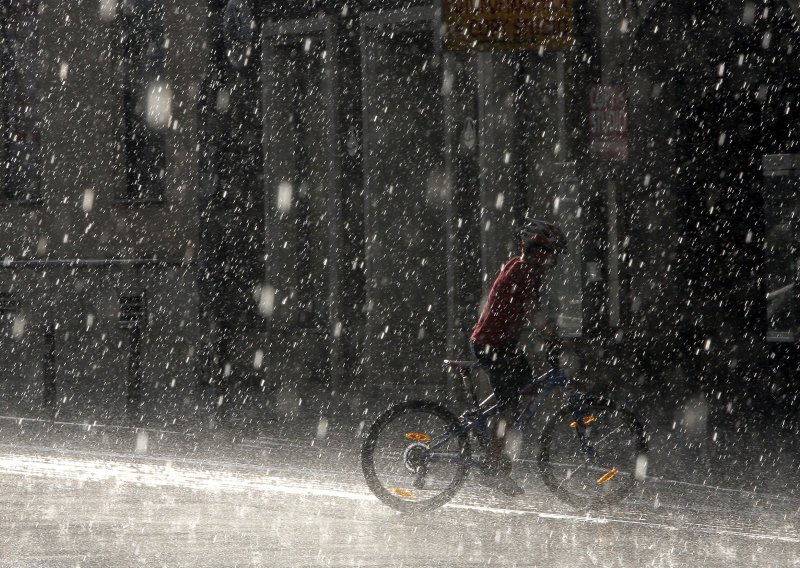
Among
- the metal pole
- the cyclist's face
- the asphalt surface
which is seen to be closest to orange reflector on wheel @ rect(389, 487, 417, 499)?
the asphalt surface

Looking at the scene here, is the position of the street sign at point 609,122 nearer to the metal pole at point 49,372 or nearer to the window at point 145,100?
the metal pole at point 49,372

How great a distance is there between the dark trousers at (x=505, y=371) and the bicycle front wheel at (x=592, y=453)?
265 millimetres

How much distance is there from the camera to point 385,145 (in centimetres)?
1866

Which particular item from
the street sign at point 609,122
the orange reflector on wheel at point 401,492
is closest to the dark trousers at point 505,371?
the orange reflector on wheel at point 401,492

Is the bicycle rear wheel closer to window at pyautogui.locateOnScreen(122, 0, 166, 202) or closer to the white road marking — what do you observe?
the white road marking

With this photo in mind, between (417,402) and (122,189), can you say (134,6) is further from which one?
(417,402)

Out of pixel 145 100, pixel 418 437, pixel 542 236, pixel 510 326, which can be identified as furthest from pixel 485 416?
pixel 145 100

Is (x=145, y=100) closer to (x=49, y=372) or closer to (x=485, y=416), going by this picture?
(x=49, y=372)

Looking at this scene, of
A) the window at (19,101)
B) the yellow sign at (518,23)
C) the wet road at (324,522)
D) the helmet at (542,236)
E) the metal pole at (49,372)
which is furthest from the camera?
the window at (19,101)

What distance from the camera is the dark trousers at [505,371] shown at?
9031 mm

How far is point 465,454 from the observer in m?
9.02

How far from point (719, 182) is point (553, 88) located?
92.0 inches

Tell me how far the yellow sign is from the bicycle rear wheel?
6.26 m

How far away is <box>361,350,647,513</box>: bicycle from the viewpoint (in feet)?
29.5
